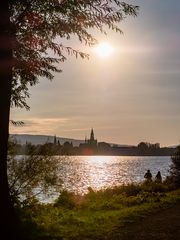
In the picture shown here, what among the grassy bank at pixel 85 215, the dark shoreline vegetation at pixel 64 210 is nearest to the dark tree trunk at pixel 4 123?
the dark shoreline vegetation at pixel 64 210

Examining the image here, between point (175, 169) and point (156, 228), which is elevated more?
point (175, 169)

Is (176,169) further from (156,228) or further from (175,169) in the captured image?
(156,228)

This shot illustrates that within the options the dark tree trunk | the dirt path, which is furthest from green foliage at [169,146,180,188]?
the dark tree trunk

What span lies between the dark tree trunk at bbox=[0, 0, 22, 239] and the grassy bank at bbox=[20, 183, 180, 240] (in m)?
1.39

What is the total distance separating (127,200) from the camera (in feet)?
77.0

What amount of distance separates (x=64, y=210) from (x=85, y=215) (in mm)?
2382

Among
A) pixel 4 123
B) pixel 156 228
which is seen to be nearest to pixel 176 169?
pixel 156 228

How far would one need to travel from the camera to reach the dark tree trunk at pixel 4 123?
470 inches

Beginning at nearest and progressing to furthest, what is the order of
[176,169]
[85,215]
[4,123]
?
[4,123]
[85,215]
[176,169]

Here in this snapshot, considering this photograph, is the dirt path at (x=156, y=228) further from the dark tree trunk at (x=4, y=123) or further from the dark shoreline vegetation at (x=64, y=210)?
the dark tree trunk at (x=4, y=123)

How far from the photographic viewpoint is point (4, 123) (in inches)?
475

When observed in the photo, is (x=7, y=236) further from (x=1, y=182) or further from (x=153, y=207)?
(x=153, y=207)

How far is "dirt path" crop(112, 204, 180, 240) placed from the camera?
1329 cm

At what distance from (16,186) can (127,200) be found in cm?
677
